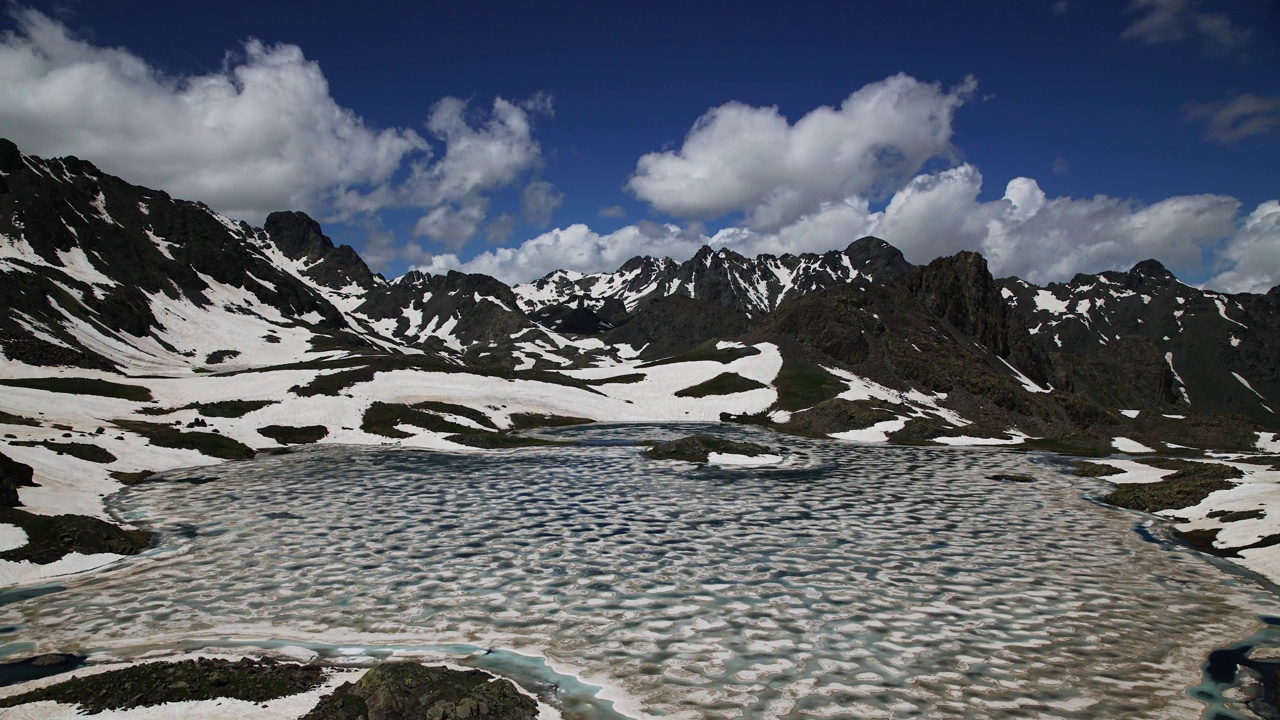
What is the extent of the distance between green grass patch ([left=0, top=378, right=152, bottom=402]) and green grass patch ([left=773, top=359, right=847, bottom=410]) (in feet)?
298

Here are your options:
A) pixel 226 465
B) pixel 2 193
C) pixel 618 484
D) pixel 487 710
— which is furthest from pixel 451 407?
pixel 2 193

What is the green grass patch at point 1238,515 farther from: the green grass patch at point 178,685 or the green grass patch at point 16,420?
the green grass patch at point 16,420

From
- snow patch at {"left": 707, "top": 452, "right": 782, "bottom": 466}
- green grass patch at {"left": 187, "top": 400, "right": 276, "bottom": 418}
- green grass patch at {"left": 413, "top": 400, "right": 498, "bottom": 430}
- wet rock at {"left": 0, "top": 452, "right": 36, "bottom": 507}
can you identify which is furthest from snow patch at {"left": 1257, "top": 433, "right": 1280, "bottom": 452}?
green grass patch at {"left": 187, "top": 400, "right": 276, "bottom": 418}

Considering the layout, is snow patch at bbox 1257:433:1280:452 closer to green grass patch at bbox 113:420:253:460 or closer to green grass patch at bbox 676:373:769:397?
green grass patch at bbox 676:373:769:397

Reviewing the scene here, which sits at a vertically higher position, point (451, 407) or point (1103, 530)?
point (451, 407)

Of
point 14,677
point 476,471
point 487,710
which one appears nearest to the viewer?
point 487,710

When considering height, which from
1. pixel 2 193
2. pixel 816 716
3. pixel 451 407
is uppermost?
pixel 2 193

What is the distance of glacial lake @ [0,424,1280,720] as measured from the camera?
17.2 meters

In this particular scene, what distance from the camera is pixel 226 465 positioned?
5803 cm

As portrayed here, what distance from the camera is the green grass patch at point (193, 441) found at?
2372 inches

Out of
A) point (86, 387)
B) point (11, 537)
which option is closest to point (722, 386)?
point (86, 387)

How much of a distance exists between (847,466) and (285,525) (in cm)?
4622

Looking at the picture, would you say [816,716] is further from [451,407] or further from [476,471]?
[451,407]

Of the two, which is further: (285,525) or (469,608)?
(285,525)
